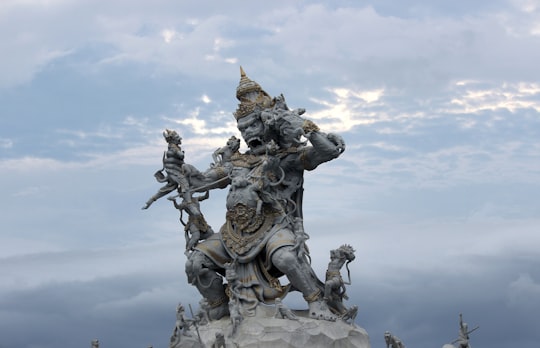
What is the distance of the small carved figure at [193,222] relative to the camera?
2109 centimetres

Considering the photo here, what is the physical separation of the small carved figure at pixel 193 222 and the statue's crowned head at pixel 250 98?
1811 mm

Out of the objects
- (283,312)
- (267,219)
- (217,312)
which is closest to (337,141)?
(267,219)

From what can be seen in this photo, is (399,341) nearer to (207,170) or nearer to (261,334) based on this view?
(261,334)

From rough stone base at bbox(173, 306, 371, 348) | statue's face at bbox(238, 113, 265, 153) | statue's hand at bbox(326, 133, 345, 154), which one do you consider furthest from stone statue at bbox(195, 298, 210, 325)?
statue's hand at bbox(326, 133, 345, 154)

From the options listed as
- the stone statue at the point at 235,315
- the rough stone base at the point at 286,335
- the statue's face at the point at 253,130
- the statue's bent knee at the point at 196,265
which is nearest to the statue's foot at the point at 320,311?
the rough stone base at the point at 286,335

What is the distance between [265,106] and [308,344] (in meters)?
4.63

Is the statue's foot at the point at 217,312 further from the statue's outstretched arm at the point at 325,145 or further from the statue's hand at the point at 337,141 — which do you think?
the statue's hand at the point at 337,141

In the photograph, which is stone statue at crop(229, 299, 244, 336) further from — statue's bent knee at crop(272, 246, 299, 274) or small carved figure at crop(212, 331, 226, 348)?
statue's bent knee at crop(272, 246, 299, 274)

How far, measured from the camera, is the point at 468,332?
746 inches

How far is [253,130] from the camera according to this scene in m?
21.2

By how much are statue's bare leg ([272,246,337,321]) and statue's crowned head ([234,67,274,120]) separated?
113 inches

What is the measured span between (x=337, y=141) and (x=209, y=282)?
3453 mm

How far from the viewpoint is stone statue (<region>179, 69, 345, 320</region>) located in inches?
787

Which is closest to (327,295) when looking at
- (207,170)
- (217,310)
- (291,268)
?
(291,268)
